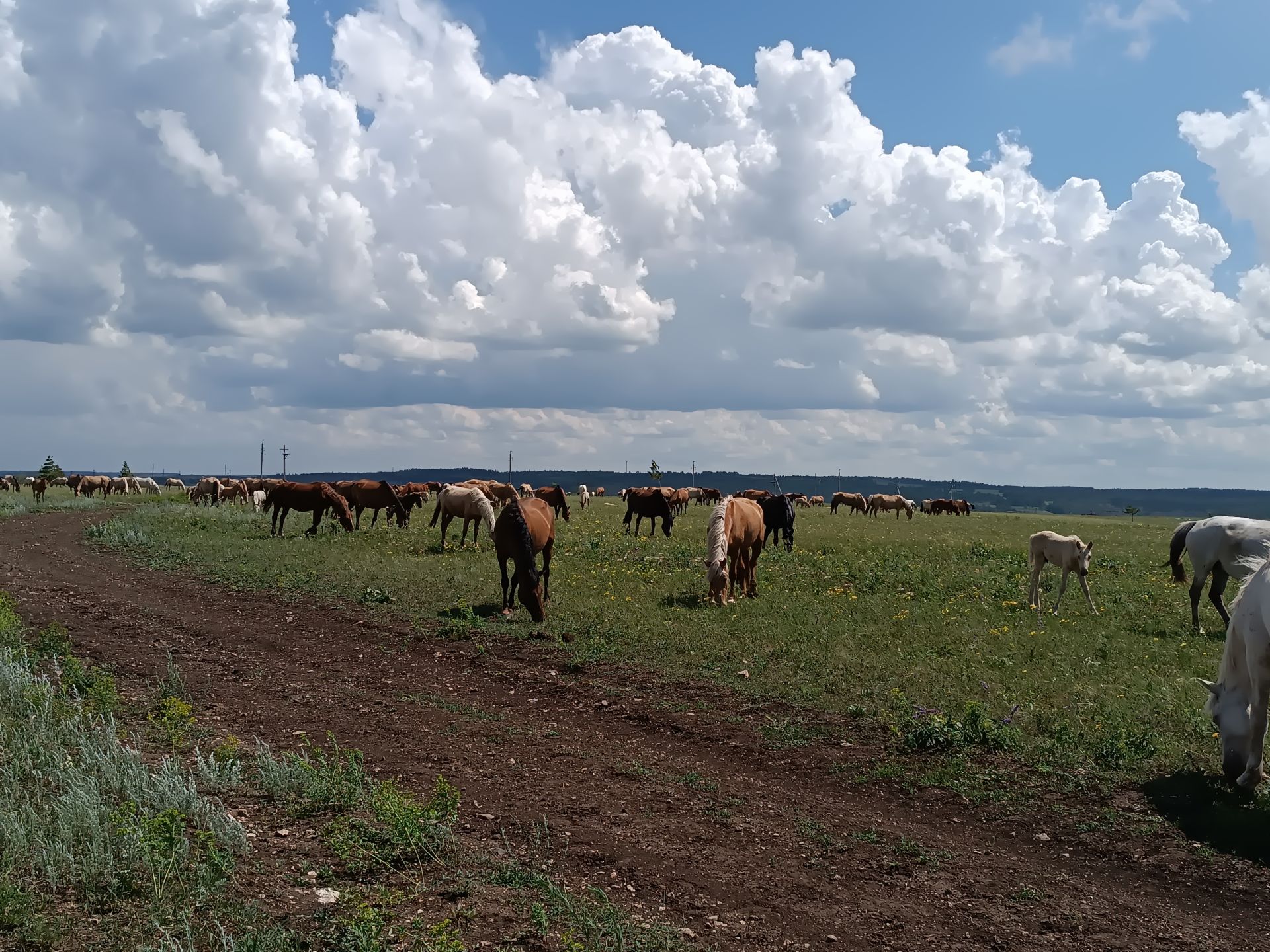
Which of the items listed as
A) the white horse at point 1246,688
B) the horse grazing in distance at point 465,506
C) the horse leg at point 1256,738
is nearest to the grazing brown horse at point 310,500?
the horse grazing in distance at point 465,506

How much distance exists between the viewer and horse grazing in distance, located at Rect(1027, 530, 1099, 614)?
17922 mm

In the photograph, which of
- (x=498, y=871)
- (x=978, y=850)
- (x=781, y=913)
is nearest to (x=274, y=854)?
(x=498, y=871)

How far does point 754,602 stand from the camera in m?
17.7

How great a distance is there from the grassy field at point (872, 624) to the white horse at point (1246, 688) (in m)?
0.67

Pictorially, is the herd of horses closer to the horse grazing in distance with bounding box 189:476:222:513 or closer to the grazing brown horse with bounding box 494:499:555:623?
the grazing brown horse with bounding box 494:499:555:623

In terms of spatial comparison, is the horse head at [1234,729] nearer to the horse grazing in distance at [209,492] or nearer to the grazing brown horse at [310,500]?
the grazing brown horse at [310,500]

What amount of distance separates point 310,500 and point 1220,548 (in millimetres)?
28973

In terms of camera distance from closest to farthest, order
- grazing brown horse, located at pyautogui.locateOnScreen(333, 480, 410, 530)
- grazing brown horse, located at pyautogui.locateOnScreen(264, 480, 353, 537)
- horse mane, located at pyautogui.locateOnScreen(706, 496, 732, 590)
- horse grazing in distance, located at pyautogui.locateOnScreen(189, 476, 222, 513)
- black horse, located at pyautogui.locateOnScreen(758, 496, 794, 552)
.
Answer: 1. horse mane, located at pyautogui.locateOnScreen(706, 496, 732, 590)
2. black horse, located at pyautogui.locateOnScreen(758, 496, 794, 552)
3. grazing brown horse, located at pyautogui.locateOnScreen(264, 480, 353, 537)
4. grazing brown horse, located at pyautogui.locateOnScreen(333, 480, 410, 530)
5. horse grazing in distance, located at pyautogui.locateOnScreen(189, 476, 222, 513)

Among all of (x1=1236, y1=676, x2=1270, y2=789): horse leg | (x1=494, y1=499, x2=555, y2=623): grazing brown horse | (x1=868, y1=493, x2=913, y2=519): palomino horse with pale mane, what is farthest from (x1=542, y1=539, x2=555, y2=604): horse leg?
(x1=868, y1=493, x2=913, y2=519): palomino horse with pale mane

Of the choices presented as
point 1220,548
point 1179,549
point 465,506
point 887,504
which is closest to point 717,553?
point 1220,548

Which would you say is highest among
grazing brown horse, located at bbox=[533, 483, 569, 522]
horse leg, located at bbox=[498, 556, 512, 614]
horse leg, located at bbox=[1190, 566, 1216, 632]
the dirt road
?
grazing brown horse, located at bbox=[533, 483, 569, 522]

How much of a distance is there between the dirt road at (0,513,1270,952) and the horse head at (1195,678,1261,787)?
1.34 m

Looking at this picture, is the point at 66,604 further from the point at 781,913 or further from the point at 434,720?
the point at 781,913

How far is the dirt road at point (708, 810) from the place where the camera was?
6.04 metres
